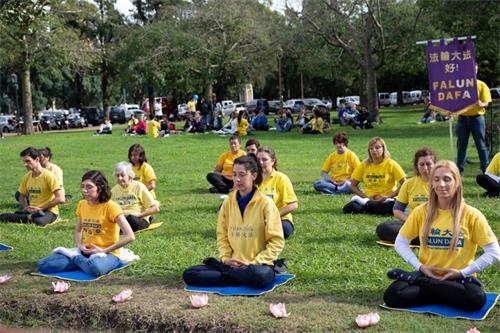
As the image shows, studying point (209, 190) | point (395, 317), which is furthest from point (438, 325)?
point (209, 190)

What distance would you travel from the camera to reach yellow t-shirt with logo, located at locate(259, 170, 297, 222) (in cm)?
804

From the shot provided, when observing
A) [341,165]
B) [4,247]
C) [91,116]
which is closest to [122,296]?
[4,247]

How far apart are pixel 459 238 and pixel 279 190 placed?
2995mm

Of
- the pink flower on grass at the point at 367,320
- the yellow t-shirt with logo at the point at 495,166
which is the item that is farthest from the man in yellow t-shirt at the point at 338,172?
the pink flower on grass at the point at 367,320

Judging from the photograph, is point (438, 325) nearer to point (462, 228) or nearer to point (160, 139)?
point (462, 228)

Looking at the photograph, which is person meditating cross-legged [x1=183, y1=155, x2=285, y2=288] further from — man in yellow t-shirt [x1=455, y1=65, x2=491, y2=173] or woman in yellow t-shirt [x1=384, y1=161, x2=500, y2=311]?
man in yellow t-shirt [x1=455, y1=65, x2=491, y2=173]

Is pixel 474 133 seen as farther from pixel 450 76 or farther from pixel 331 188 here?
pixel 331 188

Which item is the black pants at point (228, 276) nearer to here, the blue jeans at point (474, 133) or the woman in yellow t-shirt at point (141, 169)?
the woman in yellow t-shirt at point (141, 169)

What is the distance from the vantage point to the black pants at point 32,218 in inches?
388

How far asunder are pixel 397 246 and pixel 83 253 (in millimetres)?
3372

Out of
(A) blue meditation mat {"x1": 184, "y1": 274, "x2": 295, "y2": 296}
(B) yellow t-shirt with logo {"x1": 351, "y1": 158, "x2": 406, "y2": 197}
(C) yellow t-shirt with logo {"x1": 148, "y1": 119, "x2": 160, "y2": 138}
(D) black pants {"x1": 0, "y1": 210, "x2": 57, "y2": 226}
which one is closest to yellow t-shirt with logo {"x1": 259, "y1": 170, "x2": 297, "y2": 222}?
(A) blue meditation mat {"x1": 184, "y1": 274, "x2": 295, "y2": 296}

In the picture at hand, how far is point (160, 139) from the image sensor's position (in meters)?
29.7

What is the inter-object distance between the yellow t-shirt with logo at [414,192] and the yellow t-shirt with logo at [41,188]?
5069 millimetres

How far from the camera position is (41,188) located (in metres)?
10.0
